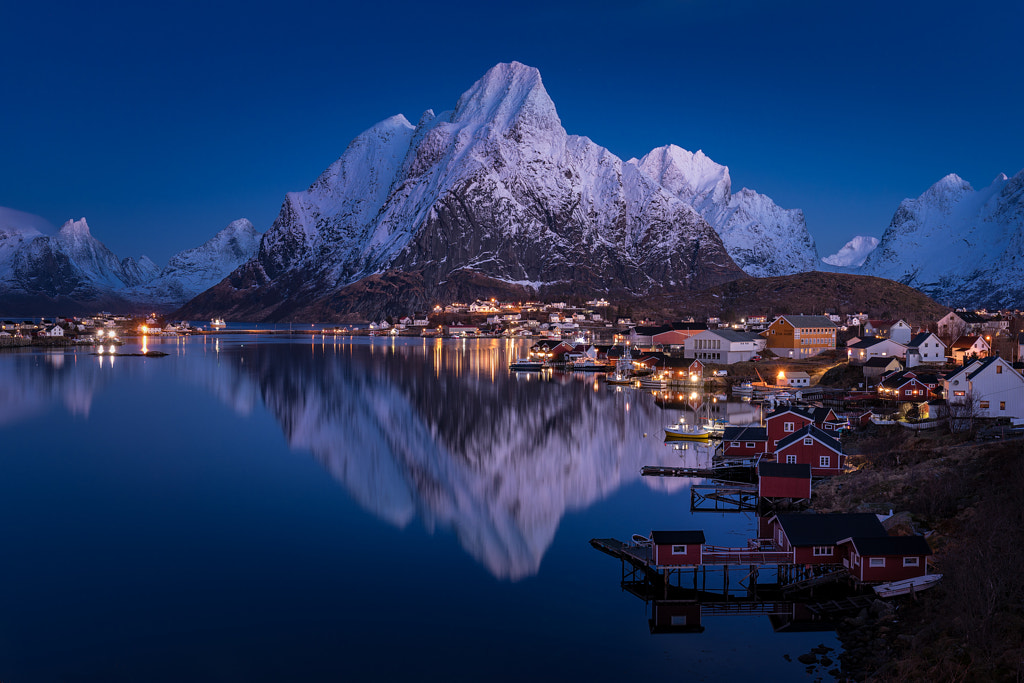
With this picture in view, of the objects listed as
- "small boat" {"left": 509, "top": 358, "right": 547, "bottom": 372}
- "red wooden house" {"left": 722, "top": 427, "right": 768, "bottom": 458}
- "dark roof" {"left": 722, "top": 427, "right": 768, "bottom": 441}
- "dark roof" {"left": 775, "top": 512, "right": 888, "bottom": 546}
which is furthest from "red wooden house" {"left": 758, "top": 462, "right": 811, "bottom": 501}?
"small boat" {"left": 509, "top": 358, "right": 547, "bottom": 372}

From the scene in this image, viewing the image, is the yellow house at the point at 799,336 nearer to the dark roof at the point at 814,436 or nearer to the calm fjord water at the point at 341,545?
the calm fjord water at the point at 341,545

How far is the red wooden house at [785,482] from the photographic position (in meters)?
24.6

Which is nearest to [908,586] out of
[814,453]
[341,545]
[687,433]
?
[814,453]

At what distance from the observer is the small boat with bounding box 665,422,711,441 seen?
36188 mm

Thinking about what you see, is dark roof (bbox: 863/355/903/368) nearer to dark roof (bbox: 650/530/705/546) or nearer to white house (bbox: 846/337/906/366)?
white house (bbox: 846/337/906/366)

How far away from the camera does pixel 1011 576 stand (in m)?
14.2

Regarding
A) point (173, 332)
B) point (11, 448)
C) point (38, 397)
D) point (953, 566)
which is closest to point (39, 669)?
point (953, 566)

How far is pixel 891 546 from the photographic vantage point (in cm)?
1662

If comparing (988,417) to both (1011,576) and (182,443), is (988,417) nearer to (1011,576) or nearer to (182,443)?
(1011,576)

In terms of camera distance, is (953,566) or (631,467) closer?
(953,566)

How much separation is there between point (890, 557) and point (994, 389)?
73.4 ft

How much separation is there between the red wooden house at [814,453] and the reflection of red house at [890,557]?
10421mm

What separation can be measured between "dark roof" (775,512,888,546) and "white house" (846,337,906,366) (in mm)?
39193

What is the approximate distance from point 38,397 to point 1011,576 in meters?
55.3
